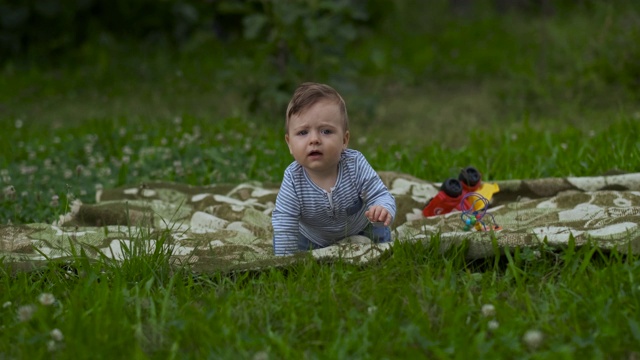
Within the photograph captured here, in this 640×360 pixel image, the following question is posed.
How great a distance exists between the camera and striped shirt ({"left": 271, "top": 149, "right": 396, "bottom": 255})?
3605mm

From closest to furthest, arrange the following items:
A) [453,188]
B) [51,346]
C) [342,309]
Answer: [51,346], [342,309], [453,188]

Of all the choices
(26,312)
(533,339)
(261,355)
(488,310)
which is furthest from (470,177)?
(26,312)

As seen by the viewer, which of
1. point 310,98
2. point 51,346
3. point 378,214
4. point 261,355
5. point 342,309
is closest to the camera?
point 261,355

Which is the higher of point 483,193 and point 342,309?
point 483,193

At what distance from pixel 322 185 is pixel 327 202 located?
80 mm

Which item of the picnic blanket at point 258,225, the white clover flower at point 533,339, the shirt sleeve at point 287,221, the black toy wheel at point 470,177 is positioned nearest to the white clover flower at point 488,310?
the white clover flower at point 533,339

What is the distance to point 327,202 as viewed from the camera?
3.63 meters

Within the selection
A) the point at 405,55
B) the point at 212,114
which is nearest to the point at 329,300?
the point at 212,114

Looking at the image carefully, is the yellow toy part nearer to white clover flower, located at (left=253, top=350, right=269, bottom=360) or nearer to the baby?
the baby

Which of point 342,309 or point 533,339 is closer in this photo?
point 533,339

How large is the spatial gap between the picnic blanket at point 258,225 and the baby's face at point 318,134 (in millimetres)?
376

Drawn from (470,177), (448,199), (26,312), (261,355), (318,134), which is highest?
(318,134)

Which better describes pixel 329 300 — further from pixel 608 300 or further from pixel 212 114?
pixel 212 114

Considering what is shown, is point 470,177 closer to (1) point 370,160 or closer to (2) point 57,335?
(1) point 370,160
